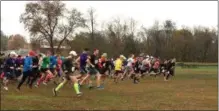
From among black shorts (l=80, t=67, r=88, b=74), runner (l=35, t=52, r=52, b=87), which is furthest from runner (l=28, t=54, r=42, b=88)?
black shorts (l=80, t=67, r=88, b=74)

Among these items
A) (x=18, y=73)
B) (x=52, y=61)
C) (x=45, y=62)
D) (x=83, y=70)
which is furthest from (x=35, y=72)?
(x=18, y=73)

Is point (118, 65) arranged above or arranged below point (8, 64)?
below

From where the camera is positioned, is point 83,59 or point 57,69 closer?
point 83,59

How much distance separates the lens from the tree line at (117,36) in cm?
7256

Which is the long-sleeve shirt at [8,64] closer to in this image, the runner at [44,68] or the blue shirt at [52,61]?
the runner at [44,68]

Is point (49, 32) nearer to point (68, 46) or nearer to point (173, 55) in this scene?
point (68, 46)

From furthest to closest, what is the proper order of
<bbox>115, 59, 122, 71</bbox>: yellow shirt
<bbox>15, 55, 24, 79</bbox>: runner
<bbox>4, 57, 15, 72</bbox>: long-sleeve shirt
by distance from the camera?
<bbox>115, 59, 122, 71</bbox>: yellow shirt < <bbox>15, 55, 24, 79</bbox>: runner < <bbox>4, 57, 15, 72</bbox>: long-sleeve shirt

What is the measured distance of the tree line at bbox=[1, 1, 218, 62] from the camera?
72.6 meters

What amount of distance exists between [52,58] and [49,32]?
4989 centimetres

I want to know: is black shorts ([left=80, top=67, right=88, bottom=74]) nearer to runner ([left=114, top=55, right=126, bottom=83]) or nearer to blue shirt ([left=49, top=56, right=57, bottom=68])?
blue shirt ([left=49, top=56, right=57, bottom=68])

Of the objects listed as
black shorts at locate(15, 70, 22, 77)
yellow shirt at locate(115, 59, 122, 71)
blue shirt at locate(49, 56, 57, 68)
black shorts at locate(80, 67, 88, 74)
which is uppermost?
blue shirt at locate(49, 56, 57, 68)

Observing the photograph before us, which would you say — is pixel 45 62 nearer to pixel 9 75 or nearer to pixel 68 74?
pixel 9 75

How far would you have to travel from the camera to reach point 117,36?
270ft

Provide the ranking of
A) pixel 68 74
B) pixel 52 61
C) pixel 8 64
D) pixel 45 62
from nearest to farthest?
pixel 68 74 → pixel 45 62 → pixel 8 64 → pixel 52 61
